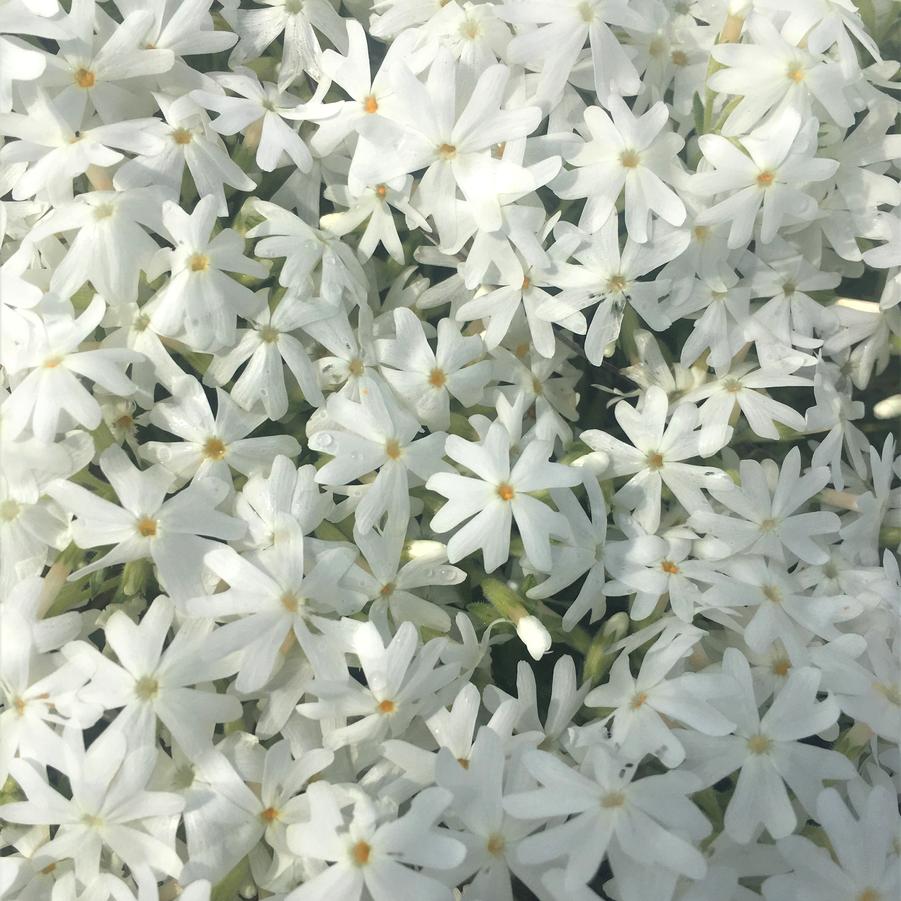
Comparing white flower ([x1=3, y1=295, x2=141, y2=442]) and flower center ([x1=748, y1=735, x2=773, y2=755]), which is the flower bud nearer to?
flower center ([x1=748, y1=735, x2=773, y2=755])

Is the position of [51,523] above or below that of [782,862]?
above

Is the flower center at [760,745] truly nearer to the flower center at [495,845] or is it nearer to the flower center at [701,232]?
the flower center at [495,845]

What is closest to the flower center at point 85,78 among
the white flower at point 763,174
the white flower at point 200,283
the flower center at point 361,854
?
the white flower at point 200,283

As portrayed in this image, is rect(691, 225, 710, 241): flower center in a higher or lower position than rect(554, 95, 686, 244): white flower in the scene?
lower

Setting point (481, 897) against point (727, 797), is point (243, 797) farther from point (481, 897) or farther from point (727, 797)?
point (727, 797)

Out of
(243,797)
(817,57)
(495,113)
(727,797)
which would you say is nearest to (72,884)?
(243,797)

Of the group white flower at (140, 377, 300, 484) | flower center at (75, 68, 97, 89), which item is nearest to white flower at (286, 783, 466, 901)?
white flower at (140, 377, 300, 484)

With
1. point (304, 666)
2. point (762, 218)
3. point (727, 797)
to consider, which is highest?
point (762, 218)
